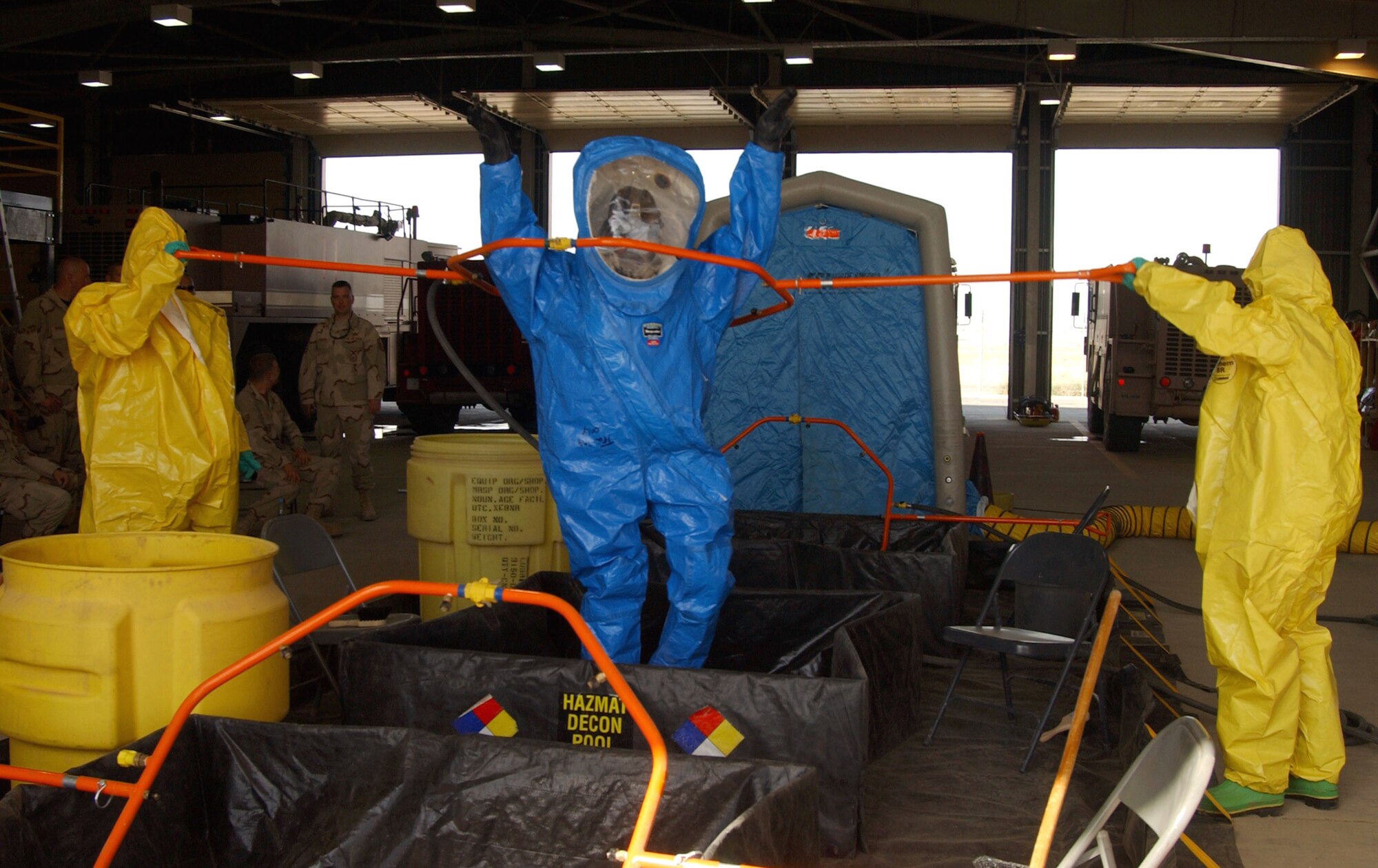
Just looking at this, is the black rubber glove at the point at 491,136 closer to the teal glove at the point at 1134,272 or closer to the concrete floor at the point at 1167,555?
the teal glove at the point at 1134,272

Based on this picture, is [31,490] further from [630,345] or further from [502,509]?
[630,345]

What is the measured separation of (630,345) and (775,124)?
2.60 feet

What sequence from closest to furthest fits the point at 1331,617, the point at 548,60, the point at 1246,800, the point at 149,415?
the point at 1246,800
the point at 149,415
the point at 1331,617
the point at 548,60

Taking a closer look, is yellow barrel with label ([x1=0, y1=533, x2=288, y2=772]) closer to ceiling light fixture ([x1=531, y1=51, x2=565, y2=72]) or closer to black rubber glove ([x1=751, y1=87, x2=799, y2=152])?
black rubber glove ([x1=751, y1=87, x2=799, y2=152])

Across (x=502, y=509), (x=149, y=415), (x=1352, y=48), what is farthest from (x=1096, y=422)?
(x=149, y=415)

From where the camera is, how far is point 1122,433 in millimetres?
13047

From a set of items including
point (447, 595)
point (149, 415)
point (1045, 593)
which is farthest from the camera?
point (1045, 593)

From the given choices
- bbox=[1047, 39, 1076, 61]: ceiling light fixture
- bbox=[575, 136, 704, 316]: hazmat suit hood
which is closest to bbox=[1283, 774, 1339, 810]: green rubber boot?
bbox=[575, 136, 704, 316]: hazmat suit hood

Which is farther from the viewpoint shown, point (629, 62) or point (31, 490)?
point (629, 62)

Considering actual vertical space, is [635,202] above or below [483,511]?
above

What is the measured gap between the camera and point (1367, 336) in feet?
45.7

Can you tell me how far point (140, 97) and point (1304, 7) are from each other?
699 inches

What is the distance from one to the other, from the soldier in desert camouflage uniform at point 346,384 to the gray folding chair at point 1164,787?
676 cm

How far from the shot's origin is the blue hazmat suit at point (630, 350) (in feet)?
11.8
